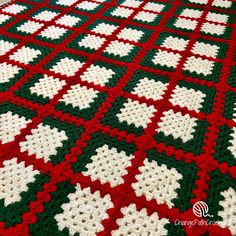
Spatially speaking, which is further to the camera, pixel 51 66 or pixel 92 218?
pixel 51 66

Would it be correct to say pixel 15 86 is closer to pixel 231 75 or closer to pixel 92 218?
pixel 92 218

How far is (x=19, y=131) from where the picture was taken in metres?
0.98

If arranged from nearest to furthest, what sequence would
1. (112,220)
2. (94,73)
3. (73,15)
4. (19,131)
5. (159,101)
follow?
(112,220), (19,131), (159,101), (94,73), (73,15)

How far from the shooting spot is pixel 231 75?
1.25 meters

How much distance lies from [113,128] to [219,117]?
0.34 meters

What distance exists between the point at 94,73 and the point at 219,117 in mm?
484

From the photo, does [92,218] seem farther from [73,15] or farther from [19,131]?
[73,15]

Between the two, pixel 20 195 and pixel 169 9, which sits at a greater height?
pixel 169 9

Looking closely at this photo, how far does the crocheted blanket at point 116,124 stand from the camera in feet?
2.57

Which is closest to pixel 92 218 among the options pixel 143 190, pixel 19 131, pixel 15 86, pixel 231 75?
pixel 143 190

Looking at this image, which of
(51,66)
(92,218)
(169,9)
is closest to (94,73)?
(51,66)

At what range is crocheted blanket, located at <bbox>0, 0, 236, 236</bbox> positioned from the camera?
2.57 feet

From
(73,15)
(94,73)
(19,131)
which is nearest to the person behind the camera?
(19,131)

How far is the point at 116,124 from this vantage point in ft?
3.36
